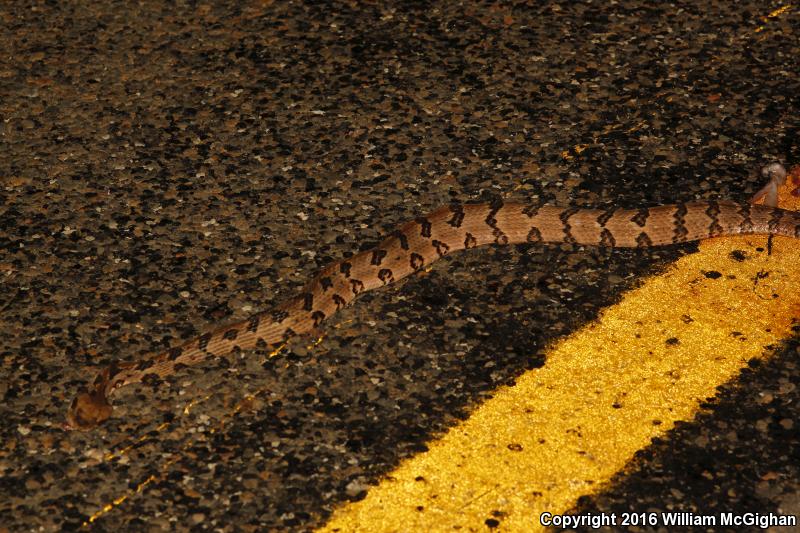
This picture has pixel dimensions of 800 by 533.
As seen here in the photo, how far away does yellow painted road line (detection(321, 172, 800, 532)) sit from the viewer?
509 centimetres

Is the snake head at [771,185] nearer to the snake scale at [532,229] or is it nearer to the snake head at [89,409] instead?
the snake scale at [532,229]

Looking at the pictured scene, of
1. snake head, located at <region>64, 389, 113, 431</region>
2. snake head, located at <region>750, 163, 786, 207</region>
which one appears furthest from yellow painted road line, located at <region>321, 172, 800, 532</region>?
snake head, located at <region>64, 389, 113, 431</region>

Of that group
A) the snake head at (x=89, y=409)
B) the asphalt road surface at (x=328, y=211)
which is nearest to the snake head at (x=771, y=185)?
the asphalt road surface at (x=328, y=211)

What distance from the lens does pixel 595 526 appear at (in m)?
4.95

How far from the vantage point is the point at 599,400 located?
5695 mm

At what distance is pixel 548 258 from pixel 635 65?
2.43 meters

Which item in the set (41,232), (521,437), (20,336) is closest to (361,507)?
(521,437)

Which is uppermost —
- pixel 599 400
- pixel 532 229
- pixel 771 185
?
pixel 771 185

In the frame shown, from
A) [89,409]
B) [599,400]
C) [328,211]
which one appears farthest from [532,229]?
[89,409]

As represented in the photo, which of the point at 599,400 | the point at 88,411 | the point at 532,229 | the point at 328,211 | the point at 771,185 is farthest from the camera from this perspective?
the point at 328,211

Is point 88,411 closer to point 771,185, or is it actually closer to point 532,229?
point 532,229

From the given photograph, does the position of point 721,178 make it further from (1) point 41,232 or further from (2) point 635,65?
(1) point 41,232

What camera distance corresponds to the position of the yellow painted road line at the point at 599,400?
509 centimetres

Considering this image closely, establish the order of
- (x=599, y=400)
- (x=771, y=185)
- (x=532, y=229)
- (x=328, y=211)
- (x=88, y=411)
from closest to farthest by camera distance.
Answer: (x=88, y=411)
(x=599, y=400)
(x=532, y=229)
(x=771, y=185)
(x=328, y=211)
